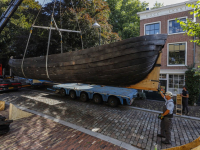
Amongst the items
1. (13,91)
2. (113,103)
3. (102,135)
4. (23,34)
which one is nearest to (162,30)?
(113,103)

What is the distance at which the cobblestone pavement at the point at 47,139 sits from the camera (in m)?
3.11

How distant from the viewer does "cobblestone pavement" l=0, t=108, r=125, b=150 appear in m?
3.11

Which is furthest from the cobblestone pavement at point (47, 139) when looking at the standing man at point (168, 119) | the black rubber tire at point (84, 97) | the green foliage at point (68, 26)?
the green foliage at point (68, 26)

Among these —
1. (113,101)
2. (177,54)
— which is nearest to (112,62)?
(113,101)

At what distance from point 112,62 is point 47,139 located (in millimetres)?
2939

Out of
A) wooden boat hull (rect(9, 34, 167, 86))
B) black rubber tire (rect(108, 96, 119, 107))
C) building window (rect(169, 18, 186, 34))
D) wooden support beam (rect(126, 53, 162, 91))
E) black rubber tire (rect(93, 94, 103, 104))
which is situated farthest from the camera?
building window (rect(169, 18, 186, 34))

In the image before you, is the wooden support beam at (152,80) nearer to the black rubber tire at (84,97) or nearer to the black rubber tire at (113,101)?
the black rubber tire at (113,101)

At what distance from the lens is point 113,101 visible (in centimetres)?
671

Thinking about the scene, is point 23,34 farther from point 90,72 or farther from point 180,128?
point 180,128

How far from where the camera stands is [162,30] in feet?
32.6

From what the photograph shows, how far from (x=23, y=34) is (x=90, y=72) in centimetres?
1185

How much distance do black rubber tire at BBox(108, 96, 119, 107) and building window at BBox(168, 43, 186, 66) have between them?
618 centimetres

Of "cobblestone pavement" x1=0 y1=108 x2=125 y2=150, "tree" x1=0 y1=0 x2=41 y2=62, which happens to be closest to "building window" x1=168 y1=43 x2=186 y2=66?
"cobblestone pavement" x1=0 y1=108 x2=125 y2=150

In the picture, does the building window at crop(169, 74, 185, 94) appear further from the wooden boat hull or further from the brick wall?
the wooden boat hull
